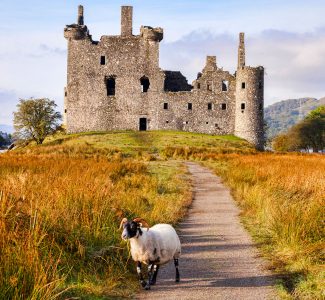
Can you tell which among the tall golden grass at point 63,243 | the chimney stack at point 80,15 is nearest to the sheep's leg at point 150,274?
the tall golden grass at point 63,243

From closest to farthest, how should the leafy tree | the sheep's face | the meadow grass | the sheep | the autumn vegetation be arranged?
the autumn vegetation, the sheep's face, the sheep, the meadow grass, the leafy tree

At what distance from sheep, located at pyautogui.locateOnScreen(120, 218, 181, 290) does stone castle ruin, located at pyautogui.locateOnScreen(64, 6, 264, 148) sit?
49.8 meters

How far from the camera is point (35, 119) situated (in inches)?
2073

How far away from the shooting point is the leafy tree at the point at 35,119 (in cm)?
5212

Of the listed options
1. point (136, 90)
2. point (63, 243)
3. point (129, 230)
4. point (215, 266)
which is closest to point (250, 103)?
point (136, 90)

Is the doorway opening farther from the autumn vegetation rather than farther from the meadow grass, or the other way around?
the autumn vegetation

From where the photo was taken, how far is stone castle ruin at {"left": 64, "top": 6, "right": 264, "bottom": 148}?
56.0 m

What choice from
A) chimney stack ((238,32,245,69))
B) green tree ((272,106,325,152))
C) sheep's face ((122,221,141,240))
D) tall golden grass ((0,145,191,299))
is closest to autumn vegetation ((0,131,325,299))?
tall golden grass ((0,145,191,299))

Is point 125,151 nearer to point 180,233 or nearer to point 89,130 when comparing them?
point 89,130

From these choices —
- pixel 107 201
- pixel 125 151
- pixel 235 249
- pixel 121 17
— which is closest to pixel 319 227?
pixel 235 249

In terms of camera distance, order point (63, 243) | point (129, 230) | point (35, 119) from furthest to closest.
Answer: point (35, 119), point (63, 243), point (129, 230)

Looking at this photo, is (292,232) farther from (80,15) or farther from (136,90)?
(80,15)

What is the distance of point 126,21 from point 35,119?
15897 millimetres

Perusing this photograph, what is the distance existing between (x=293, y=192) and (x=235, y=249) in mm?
3798
